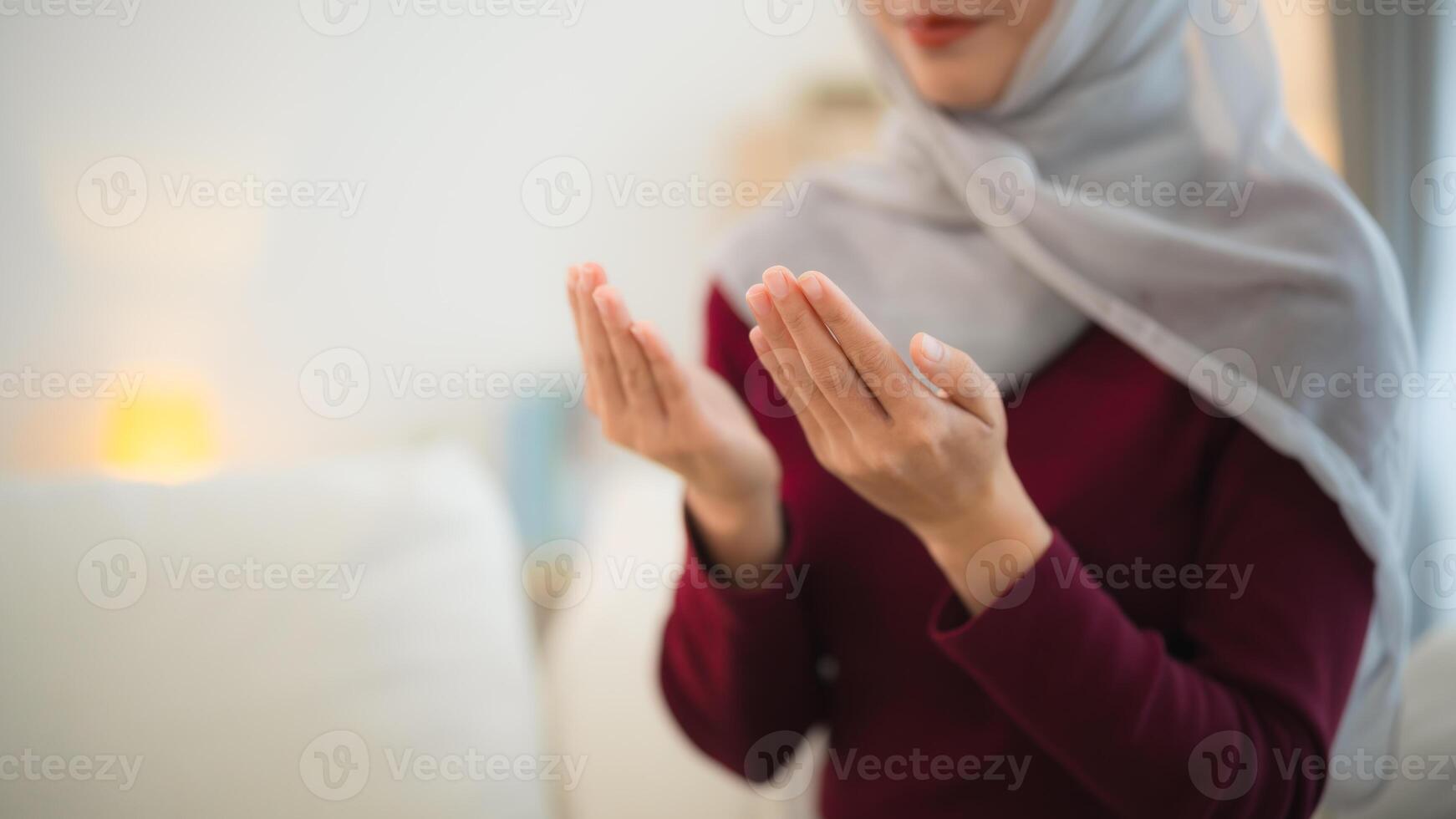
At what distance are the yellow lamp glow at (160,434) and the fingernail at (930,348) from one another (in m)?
0.84

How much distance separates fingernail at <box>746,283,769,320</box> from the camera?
45 centimetres

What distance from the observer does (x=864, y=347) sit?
0.46 metres

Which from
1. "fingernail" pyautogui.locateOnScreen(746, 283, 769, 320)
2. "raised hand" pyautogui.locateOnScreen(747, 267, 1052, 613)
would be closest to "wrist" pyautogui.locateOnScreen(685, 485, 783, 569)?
"raised hand" pyautogui.locateOnScreen(747, 267, 1052, 613)

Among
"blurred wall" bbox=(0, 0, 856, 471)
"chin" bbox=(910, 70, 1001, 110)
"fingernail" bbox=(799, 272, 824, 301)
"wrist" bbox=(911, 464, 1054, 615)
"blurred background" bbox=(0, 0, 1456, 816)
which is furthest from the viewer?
"blurred wall" bbox=(0, 0, 856, 471)

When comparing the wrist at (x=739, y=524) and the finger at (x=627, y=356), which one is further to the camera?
the wrist at (x=739, y=524)

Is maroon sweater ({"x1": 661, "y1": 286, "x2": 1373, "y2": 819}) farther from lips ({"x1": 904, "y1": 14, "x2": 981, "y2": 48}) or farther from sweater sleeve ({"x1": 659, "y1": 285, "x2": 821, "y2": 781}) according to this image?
lips ({"x1": 904, "y1": 14, "x2": 981, "y2": 48})

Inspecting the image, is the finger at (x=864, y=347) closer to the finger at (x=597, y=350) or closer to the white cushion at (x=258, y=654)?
the finger at (x=597, y=350)

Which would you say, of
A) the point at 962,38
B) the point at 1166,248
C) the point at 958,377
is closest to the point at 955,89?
the point at 962,38

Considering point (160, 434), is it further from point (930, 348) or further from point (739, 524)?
point (930, 348)

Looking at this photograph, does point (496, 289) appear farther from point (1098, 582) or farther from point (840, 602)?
point (1098, 582)

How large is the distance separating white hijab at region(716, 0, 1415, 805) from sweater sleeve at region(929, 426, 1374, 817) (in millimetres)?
21

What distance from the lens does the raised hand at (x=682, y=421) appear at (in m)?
0.56

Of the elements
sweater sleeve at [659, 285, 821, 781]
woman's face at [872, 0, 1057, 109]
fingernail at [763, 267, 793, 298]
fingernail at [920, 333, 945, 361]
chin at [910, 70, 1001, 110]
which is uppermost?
woman's face at [872, 0, 1057, 109]

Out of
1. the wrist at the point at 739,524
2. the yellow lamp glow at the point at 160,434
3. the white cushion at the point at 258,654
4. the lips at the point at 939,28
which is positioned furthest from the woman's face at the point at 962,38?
the yellow lamp glow at the point at 160,434
